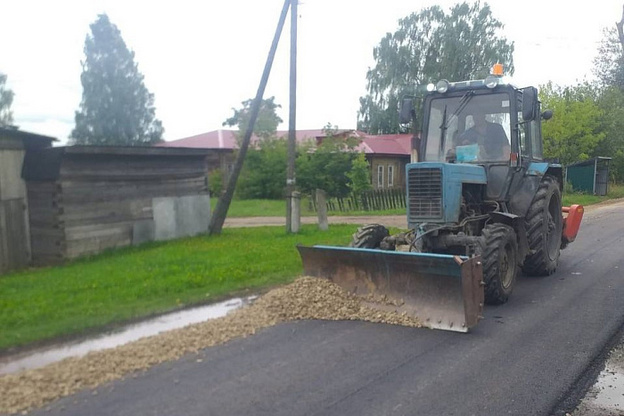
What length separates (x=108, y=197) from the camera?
13602 millimetres

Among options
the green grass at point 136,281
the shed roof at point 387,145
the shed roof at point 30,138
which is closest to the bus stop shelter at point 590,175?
the shed roof at point 387,145

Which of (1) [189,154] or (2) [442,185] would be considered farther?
(1) [189,154]

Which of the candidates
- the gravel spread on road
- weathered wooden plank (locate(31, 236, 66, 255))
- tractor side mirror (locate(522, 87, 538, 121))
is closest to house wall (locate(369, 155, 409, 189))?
weathered wooden plank (locate(31, 236, 66, 255))

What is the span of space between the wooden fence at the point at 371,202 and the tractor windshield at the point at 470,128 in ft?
53.9

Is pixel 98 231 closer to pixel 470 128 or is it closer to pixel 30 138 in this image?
pixel 30 138

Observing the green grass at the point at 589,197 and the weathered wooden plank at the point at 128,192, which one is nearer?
the weathered wooden plank at the point at 128,192

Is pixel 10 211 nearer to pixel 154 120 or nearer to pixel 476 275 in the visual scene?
pixel 476 275

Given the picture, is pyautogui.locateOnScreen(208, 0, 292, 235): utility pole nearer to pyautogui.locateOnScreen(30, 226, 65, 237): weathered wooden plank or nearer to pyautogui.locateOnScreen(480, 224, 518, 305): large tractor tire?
pyautogui.locateOnScreen(30, 226, 65, 237): weathered wooden plank

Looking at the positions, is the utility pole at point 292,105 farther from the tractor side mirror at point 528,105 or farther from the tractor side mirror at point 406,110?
the tractor side mirror at point 528,105

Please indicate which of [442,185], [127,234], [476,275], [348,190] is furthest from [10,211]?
[348,190]

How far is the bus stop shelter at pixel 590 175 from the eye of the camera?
1218 inches

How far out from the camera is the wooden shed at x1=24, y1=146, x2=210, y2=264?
12.5m

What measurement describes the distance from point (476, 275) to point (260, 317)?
2513 millimetres

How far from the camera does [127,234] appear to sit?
555 inches
